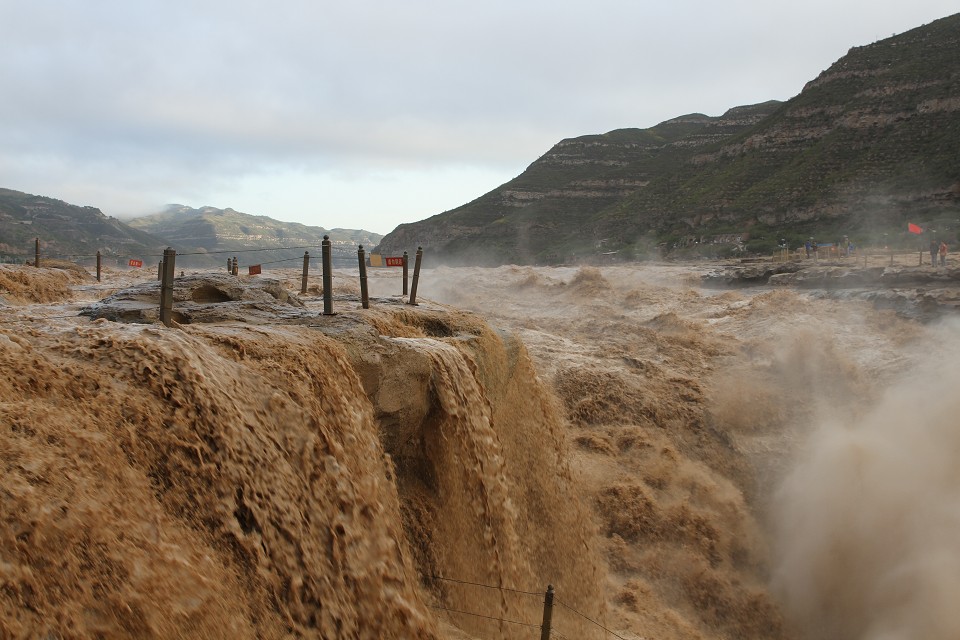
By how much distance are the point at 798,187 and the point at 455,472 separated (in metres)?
43.0

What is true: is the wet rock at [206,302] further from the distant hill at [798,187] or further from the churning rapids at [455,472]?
the distant hill at [798,187]

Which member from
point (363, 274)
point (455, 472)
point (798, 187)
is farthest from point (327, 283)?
point (798, 187)

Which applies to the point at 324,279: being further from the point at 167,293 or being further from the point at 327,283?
the point at 167,293

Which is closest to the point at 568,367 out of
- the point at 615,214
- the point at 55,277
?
the point at 55,277

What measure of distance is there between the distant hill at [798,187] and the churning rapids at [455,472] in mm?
24045

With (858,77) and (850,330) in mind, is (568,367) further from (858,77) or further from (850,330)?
(858,77)

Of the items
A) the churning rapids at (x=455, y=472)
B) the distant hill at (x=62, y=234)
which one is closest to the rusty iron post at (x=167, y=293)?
the churning rapids at (x=455, y=472)

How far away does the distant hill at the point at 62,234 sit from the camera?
34.8 metres

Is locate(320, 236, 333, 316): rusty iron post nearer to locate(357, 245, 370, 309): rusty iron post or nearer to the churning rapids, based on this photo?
the churning rapids

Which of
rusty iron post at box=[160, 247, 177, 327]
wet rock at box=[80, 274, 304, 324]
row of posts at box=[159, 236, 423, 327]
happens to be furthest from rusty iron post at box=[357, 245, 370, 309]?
rusty iron post at box=[160, 247, 177, 327]

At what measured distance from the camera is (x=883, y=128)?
141 ft

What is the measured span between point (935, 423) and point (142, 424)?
36.4ft

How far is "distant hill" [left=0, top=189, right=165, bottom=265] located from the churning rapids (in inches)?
922

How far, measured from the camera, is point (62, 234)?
145 ft
